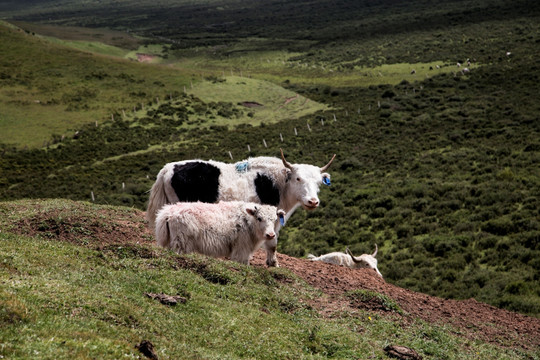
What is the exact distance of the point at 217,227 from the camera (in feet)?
39.8

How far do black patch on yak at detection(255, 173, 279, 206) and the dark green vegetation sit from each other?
23.1 feet

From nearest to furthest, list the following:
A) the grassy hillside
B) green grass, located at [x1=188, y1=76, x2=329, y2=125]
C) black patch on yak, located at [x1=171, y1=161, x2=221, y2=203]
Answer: black patch on yak, located at [x1=171, y1=161, x2=221, y2=203], the grassy hillside, green grass, located at [x1=188, y1=76, x2=329, y2=125]

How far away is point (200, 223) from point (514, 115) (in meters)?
38.8

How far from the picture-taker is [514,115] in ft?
143

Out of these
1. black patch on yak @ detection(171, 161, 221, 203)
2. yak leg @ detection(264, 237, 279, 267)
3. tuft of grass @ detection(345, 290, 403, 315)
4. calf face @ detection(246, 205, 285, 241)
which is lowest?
tuft of grass @ detection(345, 290, 403, 315)

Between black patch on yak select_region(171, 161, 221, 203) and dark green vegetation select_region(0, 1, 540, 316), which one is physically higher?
black patch on yak select_region(171, 161, 221, 203)

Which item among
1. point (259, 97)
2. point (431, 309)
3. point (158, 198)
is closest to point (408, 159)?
point (431, 309)

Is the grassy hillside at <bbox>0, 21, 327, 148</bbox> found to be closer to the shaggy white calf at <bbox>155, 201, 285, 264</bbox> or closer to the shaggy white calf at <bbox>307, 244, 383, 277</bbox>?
the shaggy white calf at <bbox>307, 244, 383, 277</bbox>

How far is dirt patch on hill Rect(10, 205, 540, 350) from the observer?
11406 mm

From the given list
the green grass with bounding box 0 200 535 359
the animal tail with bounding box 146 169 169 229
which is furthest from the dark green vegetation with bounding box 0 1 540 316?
the animal tail with bounding box 146 169 169 229

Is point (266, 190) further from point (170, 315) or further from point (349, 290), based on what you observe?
point (170, 315)

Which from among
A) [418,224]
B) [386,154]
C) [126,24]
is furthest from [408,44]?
[126,24]

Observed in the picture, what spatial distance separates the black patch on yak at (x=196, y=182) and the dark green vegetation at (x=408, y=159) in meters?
8.62

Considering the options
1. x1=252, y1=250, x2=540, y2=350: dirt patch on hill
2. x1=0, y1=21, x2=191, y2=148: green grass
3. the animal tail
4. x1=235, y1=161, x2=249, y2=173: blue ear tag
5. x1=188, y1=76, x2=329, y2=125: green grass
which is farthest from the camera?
x1=188, y1=76, x2=329, y2=125: green grass
